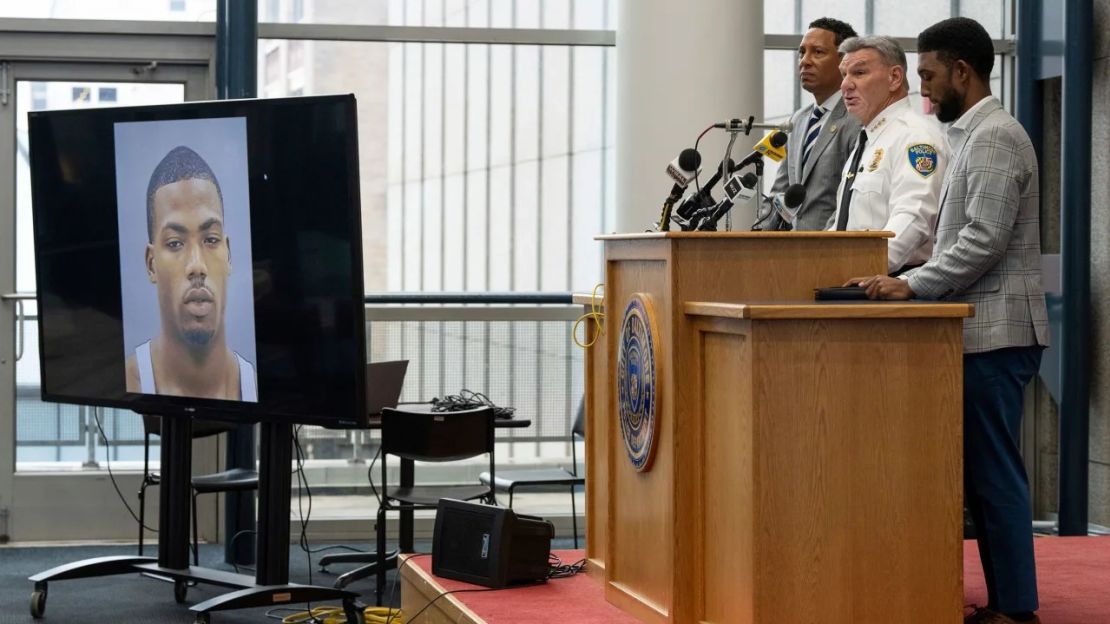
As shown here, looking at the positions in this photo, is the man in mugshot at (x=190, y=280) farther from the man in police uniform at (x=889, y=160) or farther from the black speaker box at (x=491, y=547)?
the man in police uniform at (x=889, y=160)

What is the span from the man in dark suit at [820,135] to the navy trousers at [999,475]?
0.87 meters

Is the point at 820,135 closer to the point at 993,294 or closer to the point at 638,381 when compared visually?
the point at 993,294

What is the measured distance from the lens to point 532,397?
6.82 m

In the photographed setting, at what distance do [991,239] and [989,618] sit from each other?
0.96 m

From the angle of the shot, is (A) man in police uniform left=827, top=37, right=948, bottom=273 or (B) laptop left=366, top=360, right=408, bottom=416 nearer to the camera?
(A) man in police uniform left=827, top=37, right=948, bottom=273

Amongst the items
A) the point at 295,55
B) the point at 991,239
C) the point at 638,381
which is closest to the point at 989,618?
the point at 991,239

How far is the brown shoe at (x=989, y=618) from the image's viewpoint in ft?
11.7

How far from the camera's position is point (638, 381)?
11.8ft

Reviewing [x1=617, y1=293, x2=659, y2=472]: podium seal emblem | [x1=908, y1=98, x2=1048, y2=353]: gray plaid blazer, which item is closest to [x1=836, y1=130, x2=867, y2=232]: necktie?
[x1=908, y1=98, x2=1048, y2=353]: gray plaid blazer

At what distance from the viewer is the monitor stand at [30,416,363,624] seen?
473 centimetres

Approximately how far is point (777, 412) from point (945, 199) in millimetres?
939

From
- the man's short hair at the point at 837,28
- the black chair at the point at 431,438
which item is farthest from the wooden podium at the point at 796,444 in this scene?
the black chair at the point at 431,438

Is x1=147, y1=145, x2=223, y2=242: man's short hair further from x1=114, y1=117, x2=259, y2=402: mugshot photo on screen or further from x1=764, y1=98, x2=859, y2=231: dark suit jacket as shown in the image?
x1=764, y1=98, x2=859, y2=231: dark suit jacket

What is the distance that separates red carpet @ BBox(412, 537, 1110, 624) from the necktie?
1.15m
